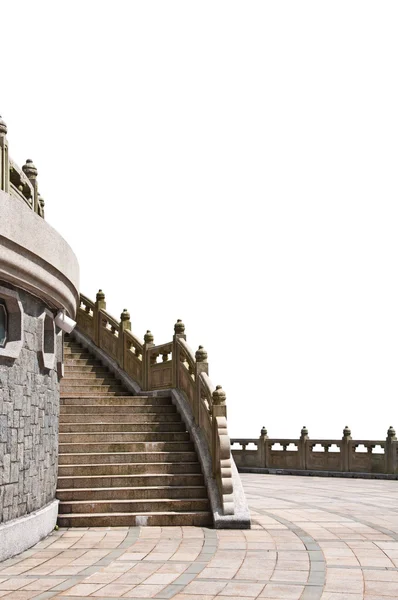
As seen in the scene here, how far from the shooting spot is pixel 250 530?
12.3 m

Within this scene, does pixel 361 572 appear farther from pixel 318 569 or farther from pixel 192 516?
pixel 192 516

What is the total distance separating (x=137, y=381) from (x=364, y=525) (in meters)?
7.62

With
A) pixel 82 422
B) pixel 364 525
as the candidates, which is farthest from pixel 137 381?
pixel 364 525

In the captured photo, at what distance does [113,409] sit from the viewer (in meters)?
16.0

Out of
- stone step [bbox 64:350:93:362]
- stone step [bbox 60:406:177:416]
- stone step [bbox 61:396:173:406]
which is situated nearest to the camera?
stone step [bbox 60:406:177:416]

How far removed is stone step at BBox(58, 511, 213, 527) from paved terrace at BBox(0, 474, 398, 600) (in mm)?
304

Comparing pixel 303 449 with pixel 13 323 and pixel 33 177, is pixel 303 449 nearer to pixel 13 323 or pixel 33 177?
pixel 33 177

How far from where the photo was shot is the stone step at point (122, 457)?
46.5 feet

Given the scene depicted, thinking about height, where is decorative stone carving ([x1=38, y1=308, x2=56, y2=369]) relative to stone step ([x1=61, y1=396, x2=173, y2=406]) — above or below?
above

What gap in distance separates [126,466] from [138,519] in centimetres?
140

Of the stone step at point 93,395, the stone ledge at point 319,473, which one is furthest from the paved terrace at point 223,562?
the stone ledge at point 319,473

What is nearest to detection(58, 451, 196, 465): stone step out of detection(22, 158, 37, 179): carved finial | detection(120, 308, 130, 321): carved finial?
detection(22, 158, 37, 179): carved finial

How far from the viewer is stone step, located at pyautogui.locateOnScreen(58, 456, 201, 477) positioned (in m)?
13.8

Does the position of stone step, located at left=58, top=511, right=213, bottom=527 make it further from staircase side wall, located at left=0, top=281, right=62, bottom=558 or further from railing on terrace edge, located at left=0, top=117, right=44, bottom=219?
railing on terrace edge, located at left=0, top=117, right=44, bottom=219
